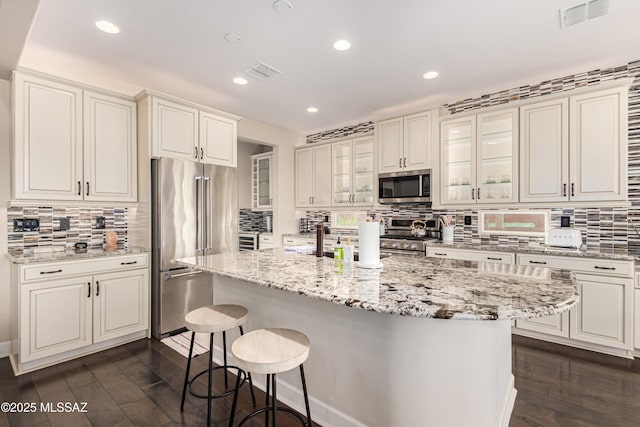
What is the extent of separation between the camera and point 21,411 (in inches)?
78.8

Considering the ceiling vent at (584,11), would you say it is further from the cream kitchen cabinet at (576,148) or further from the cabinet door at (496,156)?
the cabinet door at (496,156)

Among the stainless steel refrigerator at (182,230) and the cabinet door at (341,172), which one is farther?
the cabinet door at (341,172)

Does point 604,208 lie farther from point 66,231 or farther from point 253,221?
point 66,231

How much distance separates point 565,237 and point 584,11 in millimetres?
2027

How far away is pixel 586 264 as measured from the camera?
283 cm

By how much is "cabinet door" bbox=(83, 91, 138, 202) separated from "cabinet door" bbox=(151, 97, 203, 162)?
301mm

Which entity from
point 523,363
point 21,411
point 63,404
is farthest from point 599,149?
point 21,411

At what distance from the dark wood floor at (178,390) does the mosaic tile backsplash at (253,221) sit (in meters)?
3.52

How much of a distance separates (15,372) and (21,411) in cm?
67

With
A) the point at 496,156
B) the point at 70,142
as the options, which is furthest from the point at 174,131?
the point at 496,156

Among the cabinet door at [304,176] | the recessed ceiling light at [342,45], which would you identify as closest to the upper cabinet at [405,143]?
the cabinet door at [304,176]

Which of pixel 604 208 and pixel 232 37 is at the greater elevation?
pixel 232 37

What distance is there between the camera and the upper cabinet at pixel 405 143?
402 cm

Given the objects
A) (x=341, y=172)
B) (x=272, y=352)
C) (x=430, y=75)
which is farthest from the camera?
(x=341, y=172)
